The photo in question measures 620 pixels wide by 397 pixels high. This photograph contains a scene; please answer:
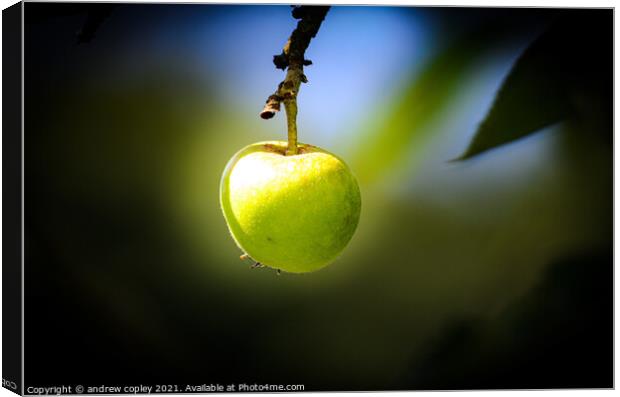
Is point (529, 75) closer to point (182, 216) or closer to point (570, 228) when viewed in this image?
point (570, 228)

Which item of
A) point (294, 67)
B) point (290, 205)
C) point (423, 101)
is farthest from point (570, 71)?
point (290, 205)

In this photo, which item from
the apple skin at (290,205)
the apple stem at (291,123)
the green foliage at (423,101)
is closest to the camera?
the apple skin at (290,205)

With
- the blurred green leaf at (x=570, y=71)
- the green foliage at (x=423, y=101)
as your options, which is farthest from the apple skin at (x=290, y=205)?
the blurred green leaf at (x=570, y=71)

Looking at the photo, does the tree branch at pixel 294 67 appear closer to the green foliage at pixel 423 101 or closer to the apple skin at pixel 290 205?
the apple skin at pixel 290 205

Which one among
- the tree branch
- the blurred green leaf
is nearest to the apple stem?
the tree branch

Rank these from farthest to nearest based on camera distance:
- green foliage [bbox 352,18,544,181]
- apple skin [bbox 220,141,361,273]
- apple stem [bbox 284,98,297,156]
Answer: green foliage [bbox 352,18,544,181] → apple stem [bbox 284,98,297,156] → apple skin [bbox 220,141,361,273]

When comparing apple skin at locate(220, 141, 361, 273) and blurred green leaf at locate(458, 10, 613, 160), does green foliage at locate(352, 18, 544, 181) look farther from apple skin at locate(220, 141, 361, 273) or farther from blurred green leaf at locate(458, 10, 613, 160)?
apple skin at locate(220, 141, 361, 273)

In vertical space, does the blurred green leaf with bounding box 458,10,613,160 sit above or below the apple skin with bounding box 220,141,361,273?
above

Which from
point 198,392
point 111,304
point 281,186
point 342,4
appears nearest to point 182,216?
point 111,304
